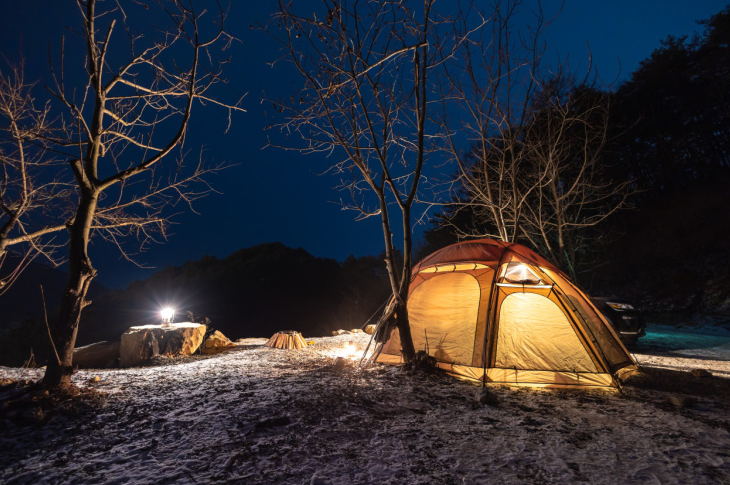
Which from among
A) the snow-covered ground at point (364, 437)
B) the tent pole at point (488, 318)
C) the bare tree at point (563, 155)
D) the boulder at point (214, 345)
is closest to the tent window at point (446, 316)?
the tent pole at point (488, 318)

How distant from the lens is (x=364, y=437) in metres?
2.74

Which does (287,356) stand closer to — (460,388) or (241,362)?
(241,362)

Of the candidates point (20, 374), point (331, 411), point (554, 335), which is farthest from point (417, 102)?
point (20, 374)

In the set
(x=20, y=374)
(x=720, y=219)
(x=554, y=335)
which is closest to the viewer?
(x=20, y=374)

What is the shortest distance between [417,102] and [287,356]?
568 centimetres

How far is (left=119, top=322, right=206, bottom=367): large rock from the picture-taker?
669cm

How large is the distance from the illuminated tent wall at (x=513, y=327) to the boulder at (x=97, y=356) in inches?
248

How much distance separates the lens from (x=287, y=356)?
6629 millimetres

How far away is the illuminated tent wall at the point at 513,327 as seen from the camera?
454 centimetres

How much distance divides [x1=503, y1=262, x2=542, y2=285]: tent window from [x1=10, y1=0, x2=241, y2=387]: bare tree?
5167 mm

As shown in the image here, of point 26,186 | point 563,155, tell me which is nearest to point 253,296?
point 26,186

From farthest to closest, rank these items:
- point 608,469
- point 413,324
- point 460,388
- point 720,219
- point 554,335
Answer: point 720,219 → point 413,324 → point 554,335 → point 460,388 → point 608,469

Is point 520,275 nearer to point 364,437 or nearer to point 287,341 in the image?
point 364,437

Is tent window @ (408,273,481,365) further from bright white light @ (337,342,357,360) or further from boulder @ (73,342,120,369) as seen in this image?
boulder @ (73,342,120,369)
